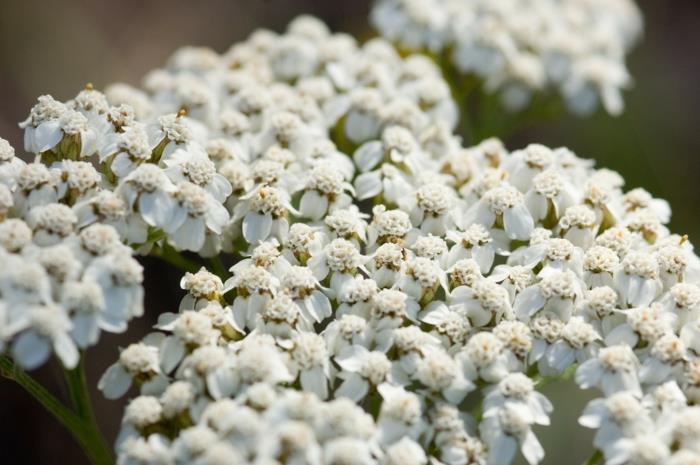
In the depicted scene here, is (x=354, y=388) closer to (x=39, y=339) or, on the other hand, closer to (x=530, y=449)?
(x=530, y=449)

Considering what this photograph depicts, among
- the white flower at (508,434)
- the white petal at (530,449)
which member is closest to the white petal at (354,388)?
the white flower at (508,434)

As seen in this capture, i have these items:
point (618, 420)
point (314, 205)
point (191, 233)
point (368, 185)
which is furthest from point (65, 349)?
point (618, 420)

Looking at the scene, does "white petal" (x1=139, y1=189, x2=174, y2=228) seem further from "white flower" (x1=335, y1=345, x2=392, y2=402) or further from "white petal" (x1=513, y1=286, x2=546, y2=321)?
"white petal" (x1=513, y1=286, x2=546, y2=321)

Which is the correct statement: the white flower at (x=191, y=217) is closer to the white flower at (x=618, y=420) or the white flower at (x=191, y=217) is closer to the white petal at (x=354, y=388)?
the white petal at (x=354, y=388)

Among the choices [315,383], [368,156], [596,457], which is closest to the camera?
[315,383]

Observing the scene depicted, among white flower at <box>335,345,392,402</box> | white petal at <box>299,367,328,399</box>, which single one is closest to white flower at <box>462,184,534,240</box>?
white flower at <box>335,345,392,402</box>

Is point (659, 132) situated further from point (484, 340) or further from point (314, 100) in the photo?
point (484, 340)

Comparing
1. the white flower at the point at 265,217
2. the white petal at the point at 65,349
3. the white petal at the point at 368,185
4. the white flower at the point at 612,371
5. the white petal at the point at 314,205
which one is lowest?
the white petal at the point at 65,349

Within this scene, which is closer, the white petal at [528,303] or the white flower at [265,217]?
the white petal at [528,303]
